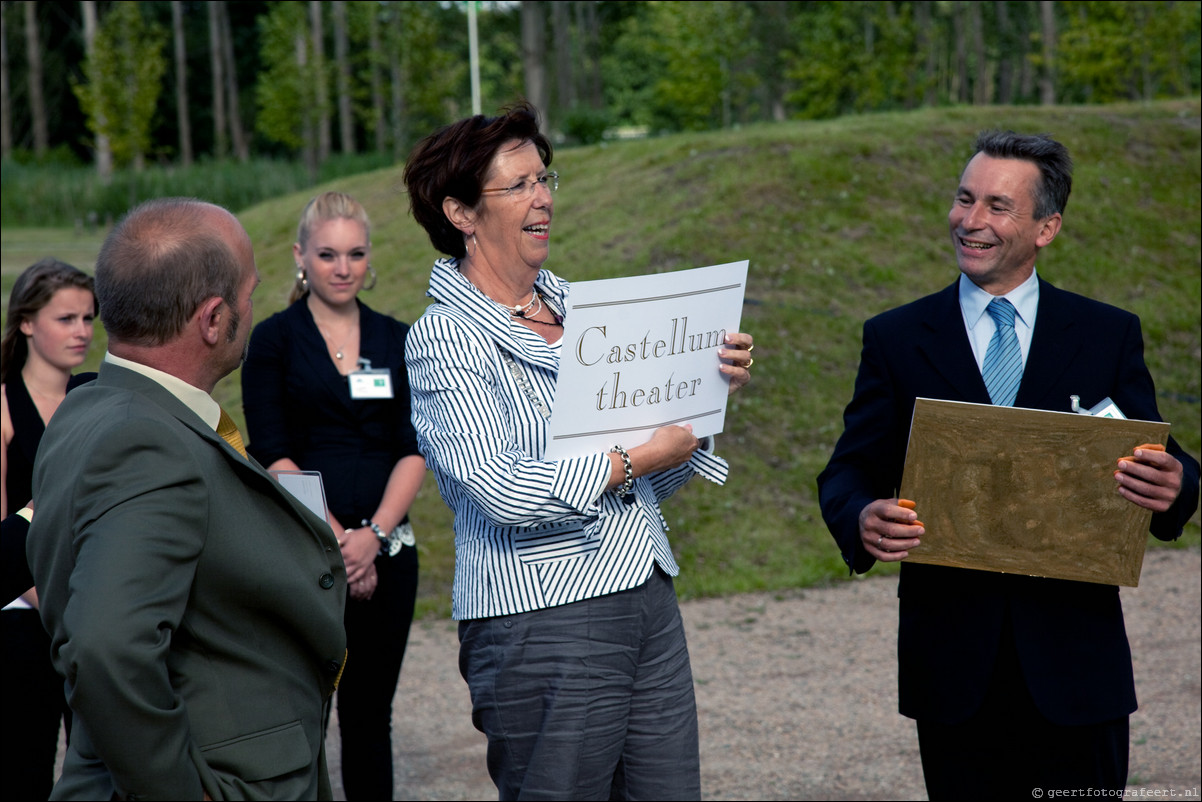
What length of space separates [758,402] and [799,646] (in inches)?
148

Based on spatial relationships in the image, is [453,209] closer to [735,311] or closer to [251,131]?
[735,311]

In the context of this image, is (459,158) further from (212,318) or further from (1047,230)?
(1047,230)

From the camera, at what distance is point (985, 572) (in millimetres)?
3053

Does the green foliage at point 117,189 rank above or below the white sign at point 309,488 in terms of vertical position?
below

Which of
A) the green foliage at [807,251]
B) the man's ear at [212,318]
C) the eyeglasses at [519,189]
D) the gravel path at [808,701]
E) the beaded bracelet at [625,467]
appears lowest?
the gravel path at [808,701]

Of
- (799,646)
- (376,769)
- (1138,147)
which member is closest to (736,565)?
(799,646)

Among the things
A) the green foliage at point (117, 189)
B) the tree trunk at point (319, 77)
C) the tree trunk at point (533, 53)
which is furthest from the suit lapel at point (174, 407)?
the tree trunk at point (319, 77)

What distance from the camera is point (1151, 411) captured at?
299 centimetres

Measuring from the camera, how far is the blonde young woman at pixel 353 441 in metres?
4.34

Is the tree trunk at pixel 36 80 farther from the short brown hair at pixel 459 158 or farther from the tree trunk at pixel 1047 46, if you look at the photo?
the short brown hair at pixel 459 158

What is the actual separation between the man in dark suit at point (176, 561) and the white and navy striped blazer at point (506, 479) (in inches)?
20.5

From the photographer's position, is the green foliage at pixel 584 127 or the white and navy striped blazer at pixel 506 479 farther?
the green foliage at pixel 584 127

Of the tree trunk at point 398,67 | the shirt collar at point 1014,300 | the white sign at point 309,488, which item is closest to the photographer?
the shirt collar at point 1014,300

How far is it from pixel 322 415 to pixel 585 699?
1.97 metres
